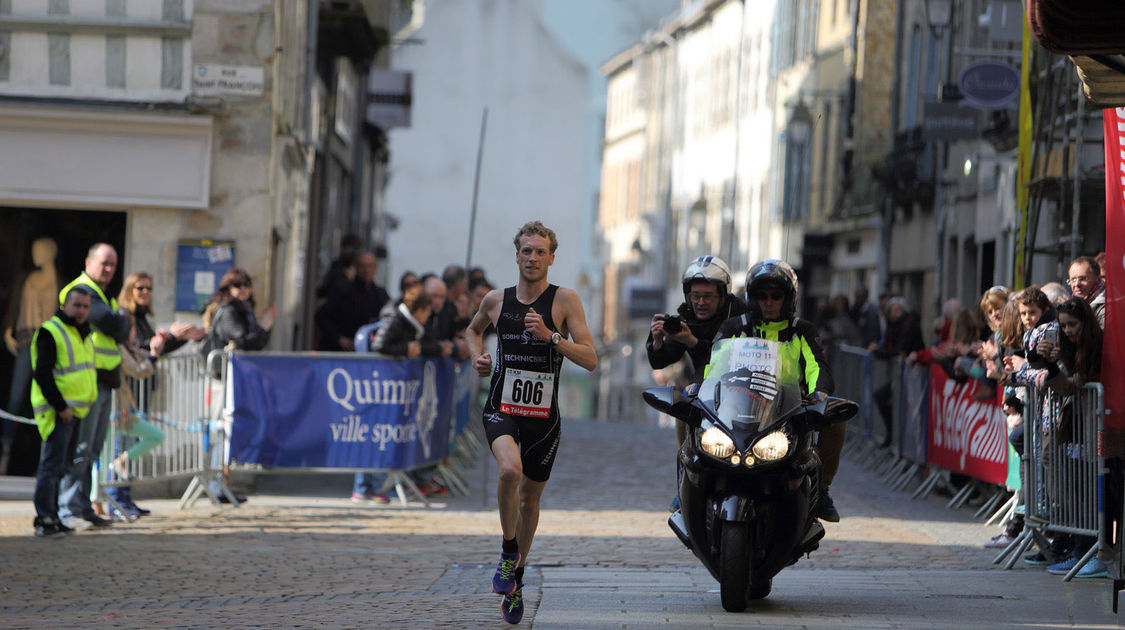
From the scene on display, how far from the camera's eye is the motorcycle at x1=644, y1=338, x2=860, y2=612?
8.74 m

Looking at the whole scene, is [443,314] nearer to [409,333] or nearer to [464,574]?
[409,333]

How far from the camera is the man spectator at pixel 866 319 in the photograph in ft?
81.8

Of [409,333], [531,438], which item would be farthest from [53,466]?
[531,438]

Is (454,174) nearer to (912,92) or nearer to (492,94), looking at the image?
(492,94)

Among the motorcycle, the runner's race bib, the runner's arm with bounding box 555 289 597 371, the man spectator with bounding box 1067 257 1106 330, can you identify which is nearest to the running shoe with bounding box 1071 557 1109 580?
the man spectator with bounding box 1067 257 1106 330

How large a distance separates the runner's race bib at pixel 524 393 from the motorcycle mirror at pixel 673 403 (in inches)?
20.4

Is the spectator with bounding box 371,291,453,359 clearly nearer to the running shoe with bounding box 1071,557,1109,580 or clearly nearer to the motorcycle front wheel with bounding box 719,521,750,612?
the running shoe with bounding box 1071,557,1109,580

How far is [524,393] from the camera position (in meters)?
9.17

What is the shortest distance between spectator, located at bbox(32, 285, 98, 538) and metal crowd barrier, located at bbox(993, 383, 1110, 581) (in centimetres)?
640

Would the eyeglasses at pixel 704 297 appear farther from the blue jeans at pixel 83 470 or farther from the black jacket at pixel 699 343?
the blue jeans at pixel 83 470

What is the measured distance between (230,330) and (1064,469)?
712 centimetres

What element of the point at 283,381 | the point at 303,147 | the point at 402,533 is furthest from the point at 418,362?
the point at 303,147

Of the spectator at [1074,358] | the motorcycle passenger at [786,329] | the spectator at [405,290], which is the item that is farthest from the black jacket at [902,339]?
the motorcycle passenger at [786,329]

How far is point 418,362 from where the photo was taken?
51.6 feet
